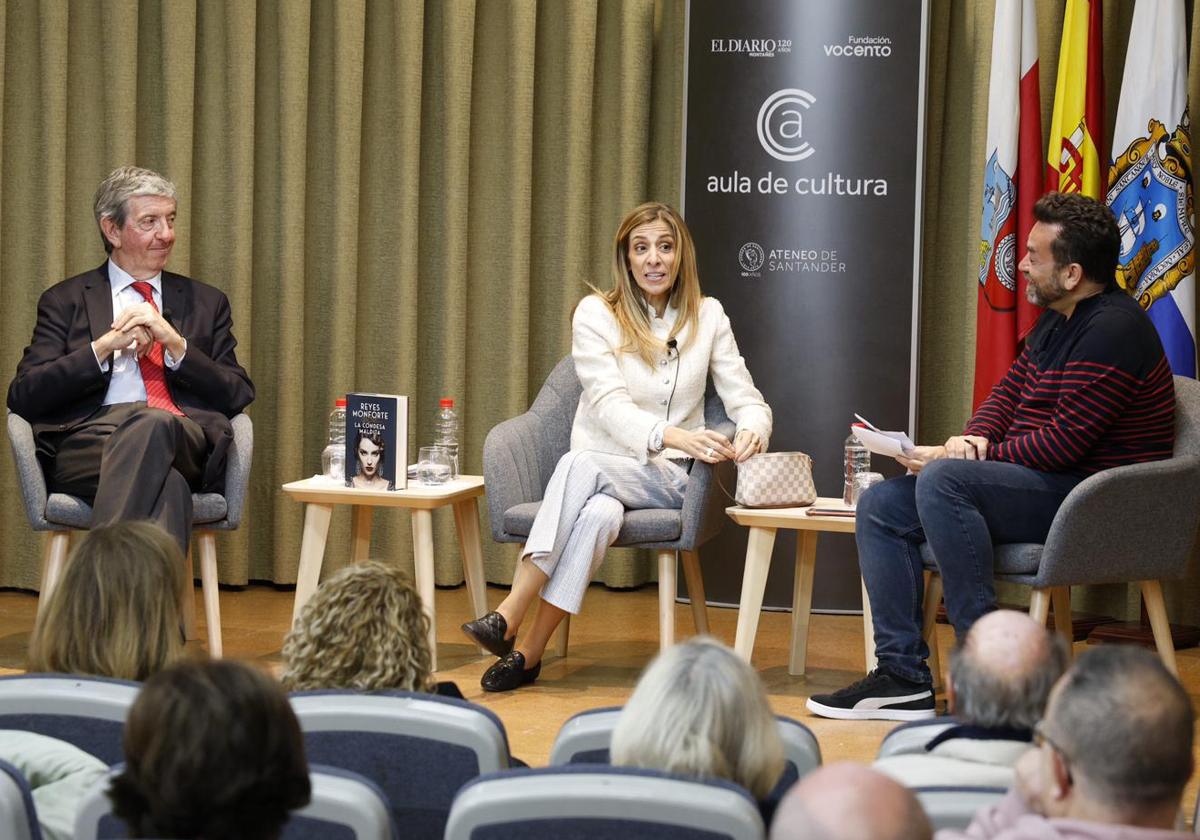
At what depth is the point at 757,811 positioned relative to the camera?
156 centimetres

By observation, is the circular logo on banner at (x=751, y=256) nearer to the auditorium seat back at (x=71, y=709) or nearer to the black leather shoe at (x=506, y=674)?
the black leather shoe at (x=506, y=674)

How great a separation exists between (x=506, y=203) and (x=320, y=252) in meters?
0.74

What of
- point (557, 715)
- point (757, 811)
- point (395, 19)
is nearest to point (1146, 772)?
point (757, 811)

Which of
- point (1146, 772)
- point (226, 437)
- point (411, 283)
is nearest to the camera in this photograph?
point (1146, 772)

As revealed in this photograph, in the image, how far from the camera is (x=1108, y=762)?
1533mm

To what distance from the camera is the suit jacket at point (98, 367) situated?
14.8 feet

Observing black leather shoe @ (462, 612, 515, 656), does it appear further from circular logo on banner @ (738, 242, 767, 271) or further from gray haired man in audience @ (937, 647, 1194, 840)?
gray haired man in audience @ (937, 647, 1194, 840)

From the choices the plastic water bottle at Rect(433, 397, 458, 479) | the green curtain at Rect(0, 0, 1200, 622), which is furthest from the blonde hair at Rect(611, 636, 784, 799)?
the green curtain at Rect(0, 0, 1200, 622)

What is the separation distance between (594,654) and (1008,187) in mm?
2108

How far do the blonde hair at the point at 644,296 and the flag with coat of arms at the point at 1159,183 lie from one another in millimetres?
1464

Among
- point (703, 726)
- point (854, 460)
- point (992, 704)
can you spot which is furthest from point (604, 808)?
point (854, 460)

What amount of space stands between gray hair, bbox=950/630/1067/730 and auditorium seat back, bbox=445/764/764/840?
48 cm

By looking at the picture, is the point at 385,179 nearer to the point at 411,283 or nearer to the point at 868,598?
the point at 411,283

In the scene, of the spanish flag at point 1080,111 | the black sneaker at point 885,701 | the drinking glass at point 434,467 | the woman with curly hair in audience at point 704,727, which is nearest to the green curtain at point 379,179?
the spanish flag at point 1080,111
